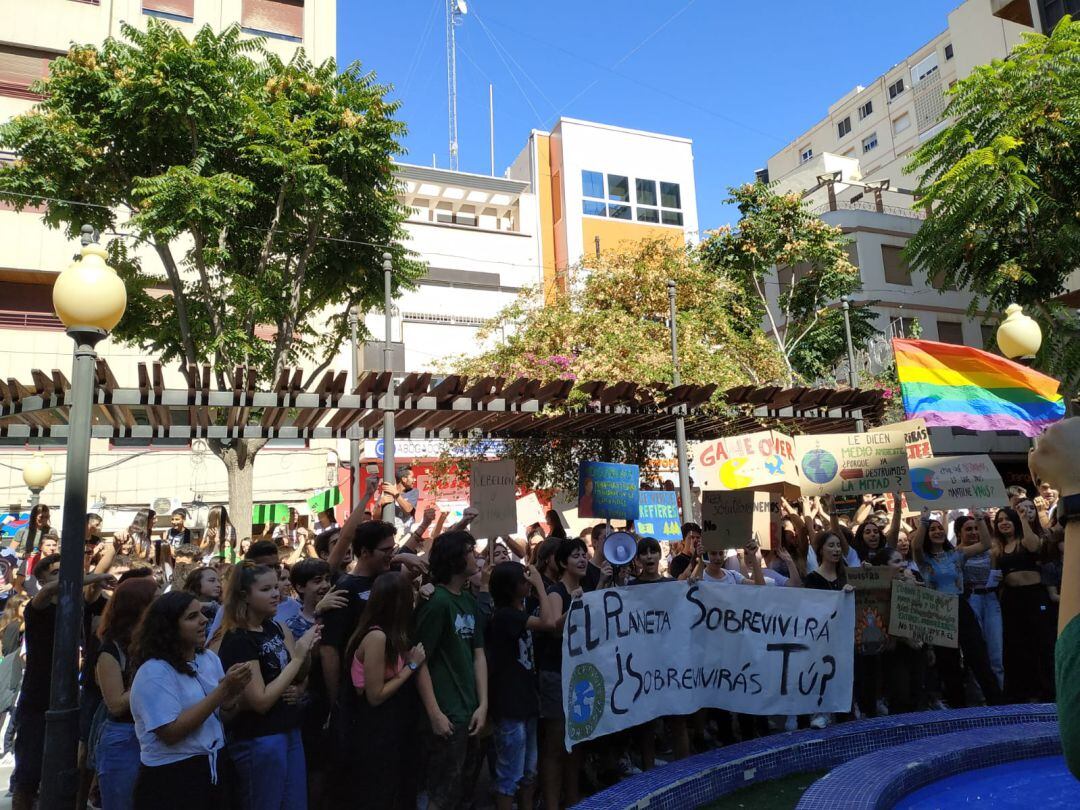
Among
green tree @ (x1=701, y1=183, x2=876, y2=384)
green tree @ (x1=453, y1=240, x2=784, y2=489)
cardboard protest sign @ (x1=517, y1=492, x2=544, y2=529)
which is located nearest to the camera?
cardboard protest sign @ (x1=517, y1=492, x2=544, y2=529)

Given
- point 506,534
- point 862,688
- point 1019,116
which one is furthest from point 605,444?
point 1019,116

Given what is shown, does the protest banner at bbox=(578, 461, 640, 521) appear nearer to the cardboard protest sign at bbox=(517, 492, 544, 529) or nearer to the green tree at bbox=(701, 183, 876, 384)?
the cardboard protest sign at bbox=(517, 492, 544, 529)

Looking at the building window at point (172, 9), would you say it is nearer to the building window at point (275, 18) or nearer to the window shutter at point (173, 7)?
the window shutter at point (173, 7)

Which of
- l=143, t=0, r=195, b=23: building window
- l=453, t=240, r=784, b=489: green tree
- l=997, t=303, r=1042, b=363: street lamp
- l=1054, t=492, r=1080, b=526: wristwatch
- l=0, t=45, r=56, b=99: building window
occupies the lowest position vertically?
l=1054, t=492, r=1080, b=526: wristwatch

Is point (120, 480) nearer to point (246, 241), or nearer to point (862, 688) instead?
point (246, 241)

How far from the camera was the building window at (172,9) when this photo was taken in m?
24.7

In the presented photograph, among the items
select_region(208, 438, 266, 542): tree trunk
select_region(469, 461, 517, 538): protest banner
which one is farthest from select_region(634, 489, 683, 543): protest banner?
select_region(208, 438, 266, 542): tree trunk

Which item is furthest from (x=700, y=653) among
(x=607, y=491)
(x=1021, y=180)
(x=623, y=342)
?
(x=1021, y=180)

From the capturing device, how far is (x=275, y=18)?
26.0 m

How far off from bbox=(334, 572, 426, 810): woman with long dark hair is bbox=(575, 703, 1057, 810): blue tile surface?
104 cm

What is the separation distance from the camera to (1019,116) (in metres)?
14.6

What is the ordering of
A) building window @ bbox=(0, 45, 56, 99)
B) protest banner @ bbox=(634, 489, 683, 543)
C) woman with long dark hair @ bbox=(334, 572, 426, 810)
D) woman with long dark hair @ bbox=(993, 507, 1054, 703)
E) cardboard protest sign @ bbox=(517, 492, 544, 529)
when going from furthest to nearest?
building window @ bbox=(0, 45, 56, 99) → protest banner @ bbox=(634, 489, 683, 543) → cardboard protest sign @ bbox=(517, 492, 544, 529) → woman with long dark hair @ bbox=(993, 507, 1054, 703) → woman with long dark hair @ bbox=(334, 572, 426, 810)

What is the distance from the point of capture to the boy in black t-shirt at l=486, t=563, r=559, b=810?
15.9 feet

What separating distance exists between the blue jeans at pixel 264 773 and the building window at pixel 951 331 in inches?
1409
